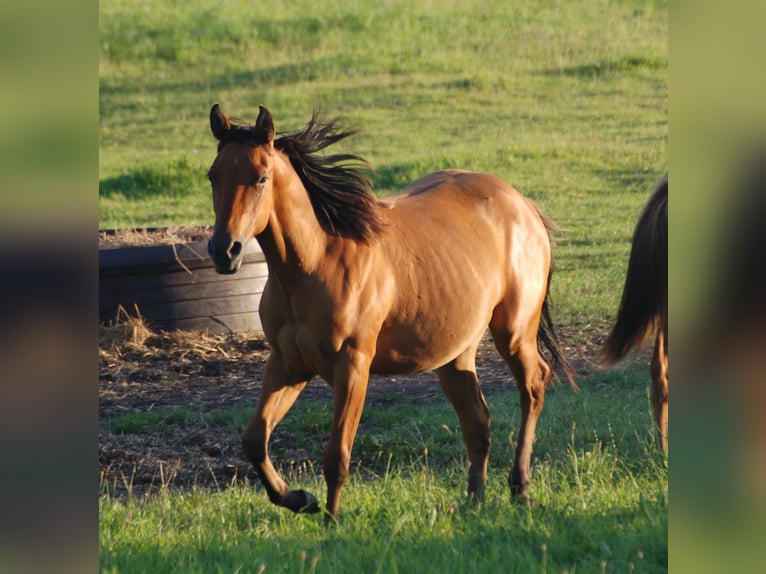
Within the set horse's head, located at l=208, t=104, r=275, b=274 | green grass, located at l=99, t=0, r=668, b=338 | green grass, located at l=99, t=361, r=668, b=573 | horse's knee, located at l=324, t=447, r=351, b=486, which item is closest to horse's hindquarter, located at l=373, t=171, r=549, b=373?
horse's knee, located at l=324, t=447, r=351, b=486

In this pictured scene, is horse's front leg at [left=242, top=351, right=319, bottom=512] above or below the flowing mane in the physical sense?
below

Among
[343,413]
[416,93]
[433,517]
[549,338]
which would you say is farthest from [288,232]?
[416,93]

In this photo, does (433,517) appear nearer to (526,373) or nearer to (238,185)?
(238,185)

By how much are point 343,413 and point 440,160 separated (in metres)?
9.80

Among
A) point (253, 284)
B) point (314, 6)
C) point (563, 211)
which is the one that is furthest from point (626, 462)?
point (314, 6)

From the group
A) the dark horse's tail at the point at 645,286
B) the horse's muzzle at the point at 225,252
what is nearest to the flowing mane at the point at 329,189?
the horse's muzzle at the point at 225,252

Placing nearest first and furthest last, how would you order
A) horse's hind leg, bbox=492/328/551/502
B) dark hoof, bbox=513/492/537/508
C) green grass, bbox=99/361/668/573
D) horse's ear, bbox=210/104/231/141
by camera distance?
A: green grass, bbox=99/361/668/573
horse's ear, bbox=210/104/231/141
dark hoof, bbox=513/492/537/508
horse's hind leg, bbox=492/328/551/502

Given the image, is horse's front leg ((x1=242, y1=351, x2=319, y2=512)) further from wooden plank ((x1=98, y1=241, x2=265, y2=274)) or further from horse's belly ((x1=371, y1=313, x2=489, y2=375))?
wooden plank ((x1=98, y1=241, x2=265, y2=274))

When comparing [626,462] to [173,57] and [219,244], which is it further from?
[173,57]

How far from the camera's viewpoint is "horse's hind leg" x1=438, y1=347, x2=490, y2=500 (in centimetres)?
524

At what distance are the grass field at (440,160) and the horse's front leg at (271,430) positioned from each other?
15 centimetres

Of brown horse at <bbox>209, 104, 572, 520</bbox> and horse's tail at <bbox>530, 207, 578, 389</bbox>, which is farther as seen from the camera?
horse's tail at <bbox>530, 207, 578, 389</bbox>

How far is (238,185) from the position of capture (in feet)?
13.4

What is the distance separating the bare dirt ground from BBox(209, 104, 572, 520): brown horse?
4.28 ft
